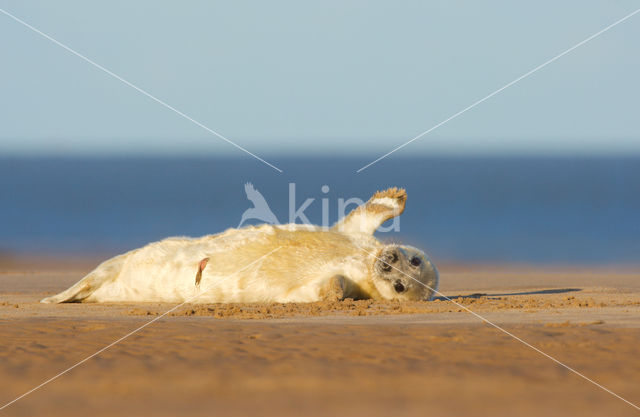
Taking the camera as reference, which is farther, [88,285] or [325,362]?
[88,285]

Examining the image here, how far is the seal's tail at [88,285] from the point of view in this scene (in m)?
11.4

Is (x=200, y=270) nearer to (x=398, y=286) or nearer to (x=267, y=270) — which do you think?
(x=267, y=270)

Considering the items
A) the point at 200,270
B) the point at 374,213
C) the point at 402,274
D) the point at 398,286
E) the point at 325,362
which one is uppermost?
the point at 374,213

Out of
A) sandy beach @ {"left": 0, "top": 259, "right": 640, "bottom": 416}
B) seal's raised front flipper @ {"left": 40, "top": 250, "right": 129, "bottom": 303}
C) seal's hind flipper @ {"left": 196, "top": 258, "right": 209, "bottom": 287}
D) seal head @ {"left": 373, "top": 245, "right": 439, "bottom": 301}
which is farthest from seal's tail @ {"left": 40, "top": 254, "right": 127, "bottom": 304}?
seal head @ {"left": 373, "top": 245, "right": 439, "bottom": 301}

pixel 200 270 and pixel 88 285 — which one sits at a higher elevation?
pixel 200 270

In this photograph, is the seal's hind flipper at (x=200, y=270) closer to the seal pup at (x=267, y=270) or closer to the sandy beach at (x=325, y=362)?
the seal pup at (x=267, y=270)

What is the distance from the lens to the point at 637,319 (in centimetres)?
851

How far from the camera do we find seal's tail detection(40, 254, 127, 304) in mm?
11445

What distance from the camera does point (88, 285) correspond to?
11500 mm

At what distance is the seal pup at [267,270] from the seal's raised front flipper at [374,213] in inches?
13.9

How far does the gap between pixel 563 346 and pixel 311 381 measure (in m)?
2.03

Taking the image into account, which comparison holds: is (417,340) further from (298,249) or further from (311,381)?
(298,249)

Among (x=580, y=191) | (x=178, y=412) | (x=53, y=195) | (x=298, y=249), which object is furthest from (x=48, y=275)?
(x=580, y=191)

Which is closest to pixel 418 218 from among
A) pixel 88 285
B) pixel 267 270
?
pixel 88 285
